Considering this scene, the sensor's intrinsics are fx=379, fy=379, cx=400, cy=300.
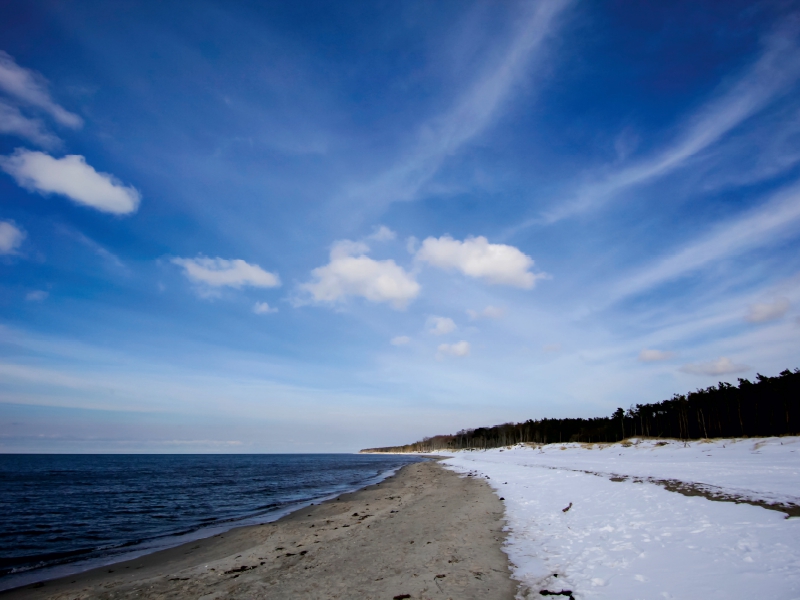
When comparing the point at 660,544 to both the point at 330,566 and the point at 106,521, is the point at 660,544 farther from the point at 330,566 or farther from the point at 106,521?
the point at 106,521

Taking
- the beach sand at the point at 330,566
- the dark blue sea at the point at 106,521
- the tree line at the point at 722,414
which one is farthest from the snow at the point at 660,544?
the tree line at the point at 722,414

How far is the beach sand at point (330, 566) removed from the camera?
9.03 metres

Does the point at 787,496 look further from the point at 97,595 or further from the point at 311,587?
the point at 97,595

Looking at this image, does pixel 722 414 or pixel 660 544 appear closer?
pixel 660 544

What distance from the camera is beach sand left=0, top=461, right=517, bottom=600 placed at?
29.6 ft

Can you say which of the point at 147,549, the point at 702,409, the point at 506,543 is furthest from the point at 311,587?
the point at 702,409

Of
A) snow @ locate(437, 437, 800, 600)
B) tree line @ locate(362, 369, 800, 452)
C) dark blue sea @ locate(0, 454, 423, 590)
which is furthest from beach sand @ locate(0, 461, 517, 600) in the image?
tree line @ locate(362, 369, 800, 452)

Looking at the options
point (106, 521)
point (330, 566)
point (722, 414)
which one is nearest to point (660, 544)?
point (330, 566)

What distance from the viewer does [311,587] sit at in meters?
9.40

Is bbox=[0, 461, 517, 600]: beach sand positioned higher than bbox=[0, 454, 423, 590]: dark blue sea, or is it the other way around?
bbox=[0, 461, 517, 600]: beach sand

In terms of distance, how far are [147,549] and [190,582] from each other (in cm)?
823

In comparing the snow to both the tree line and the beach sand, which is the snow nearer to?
the beach sand

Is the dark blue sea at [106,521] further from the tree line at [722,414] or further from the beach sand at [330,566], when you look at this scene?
the tree line at [722,414]

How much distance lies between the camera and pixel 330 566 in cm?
1107
